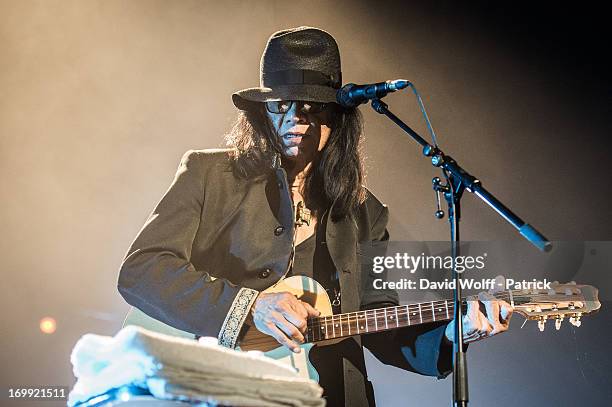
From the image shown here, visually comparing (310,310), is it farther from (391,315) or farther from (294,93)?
(294,93)

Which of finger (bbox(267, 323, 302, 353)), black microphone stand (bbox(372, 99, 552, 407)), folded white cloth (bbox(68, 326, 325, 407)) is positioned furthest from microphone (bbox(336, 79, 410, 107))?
folded white cloth (bbox(68, 326, 325, 407))

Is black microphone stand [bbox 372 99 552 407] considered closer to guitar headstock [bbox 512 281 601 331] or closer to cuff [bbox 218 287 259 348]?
guitar headstock [bbox 512 281 601 331]

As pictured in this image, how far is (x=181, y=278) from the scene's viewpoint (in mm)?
2451

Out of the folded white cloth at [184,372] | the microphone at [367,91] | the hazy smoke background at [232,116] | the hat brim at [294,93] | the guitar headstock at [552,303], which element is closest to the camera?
the folded white cloth at [184,372]

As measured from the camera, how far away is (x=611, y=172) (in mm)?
3025

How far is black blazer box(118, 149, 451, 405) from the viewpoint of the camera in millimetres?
2441

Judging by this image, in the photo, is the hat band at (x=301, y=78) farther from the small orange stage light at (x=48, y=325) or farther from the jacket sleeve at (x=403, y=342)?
the small orange stage light at (x=48, y=325)

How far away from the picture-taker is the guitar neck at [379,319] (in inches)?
94.1

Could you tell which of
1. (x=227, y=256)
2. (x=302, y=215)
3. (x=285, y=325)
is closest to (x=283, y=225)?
(x=302, y=215)

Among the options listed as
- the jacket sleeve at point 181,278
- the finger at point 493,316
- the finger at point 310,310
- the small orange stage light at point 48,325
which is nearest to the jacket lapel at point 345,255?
the finger at point 310,310

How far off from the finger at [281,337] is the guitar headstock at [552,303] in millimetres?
707

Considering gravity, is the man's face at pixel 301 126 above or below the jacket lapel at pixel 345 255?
above

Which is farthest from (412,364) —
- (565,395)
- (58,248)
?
(58,248)

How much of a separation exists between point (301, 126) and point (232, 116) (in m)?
0.34
